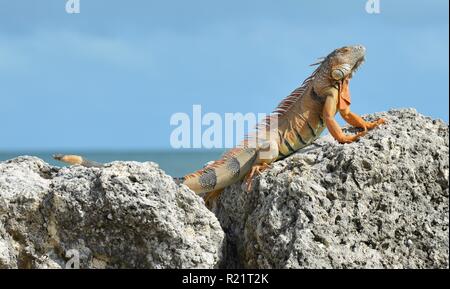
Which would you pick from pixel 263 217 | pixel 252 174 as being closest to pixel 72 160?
pixel 252 174

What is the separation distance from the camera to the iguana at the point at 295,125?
8.15m

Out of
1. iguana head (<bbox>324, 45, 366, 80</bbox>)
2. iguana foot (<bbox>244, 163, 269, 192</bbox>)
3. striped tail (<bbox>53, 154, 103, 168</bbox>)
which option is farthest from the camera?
iguana head (<bbox>324, 45, 366, 80</bbox>)

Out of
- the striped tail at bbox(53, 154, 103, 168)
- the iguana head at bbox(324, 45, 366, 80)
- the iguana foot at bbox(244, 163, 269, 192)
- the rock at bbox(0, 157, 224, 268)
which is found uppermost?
the iguana head at bbox(324, 45, 366, 80)

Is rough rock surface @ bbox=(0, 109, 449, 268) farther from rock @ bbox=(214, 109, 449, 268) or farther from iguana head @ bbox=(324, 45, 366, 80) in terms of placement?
iguana head @ bbox=(324, 45, 366, 80)

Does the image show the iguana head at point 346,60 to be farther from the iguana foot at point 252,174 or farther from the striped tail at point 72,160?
the striped tail at point 72,160

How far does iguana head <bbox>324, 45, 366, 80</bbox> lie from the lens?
8.61 meters

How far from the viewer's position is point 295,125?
8.50 metres

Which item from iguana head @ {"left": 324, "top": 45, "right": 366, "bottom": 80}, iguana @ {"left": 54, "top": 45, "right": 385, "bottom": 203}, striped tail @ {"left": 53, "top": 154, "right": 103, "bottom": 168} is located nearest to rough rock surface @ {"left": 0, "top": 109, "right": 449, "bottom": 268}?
striped tail @ {"left": 53, "top": 154, "right": 103, "bottom": 168}

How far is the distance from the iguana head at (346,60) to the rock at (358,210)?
1.81m

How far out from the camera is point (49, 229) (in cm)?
644

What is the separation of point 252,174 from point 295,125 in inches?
40.7
